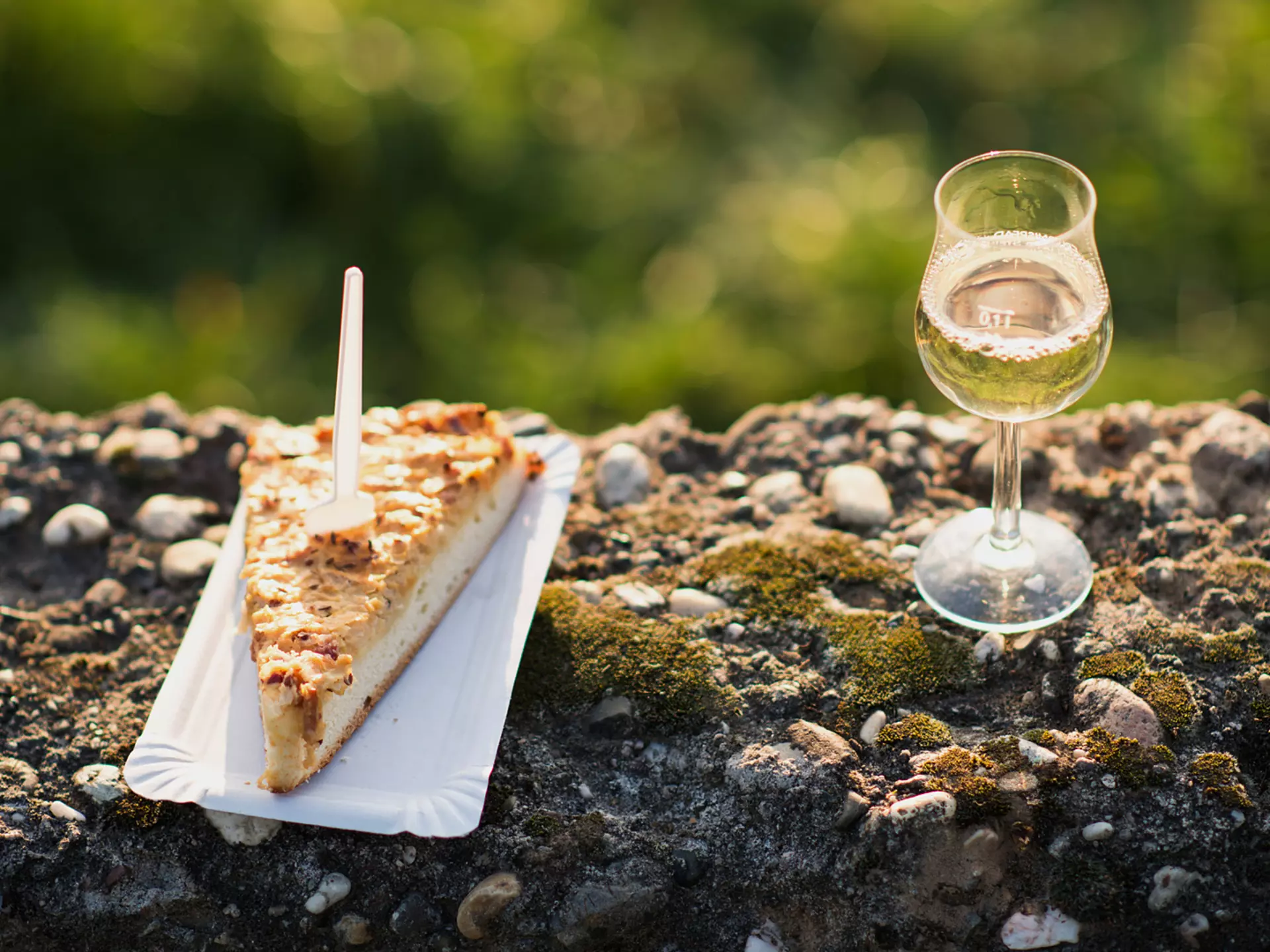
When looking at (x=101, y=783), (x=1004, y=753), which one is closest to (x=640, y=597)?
(x=1004, y=753)

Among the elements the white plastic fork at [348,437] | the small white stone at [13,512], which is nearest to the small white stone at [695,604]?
the white plastic fork at [348,437]

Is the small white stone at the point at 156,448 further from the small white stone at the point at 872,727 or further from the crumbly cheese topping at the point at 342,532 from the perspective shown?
the small white stone at the point at 872,727

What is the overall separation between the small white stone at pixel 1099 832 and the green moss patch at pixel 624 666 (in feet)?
1.92

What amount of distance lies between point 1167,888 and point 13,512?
2.27 m

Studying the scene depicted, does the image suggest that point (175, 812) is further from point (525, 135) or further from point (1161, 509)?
point (525, 135)

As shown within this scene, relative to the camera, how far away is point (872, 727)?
6.99ft

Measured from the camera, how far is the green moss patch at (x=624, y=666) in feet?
7.21

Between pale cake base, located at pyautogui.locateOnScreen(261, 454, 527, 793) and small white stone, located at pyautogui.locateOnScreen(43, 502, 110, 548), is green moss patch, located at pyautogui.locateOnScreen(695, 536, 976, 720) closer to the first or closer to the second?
pale cake base, located at pyautogui.locateOnScreen(261, 454, 527, 793)

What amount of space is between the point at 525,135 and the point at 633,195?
48cm

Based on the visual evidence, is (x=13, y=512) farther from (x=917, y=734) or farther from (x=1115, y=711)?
(x=1115, y=711)

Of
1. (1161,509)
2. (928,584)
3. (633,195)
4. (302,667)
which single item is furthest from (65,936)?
(633,195)

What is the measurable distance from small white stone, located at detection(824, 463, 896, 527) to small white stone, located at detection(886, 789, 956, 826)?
71cm

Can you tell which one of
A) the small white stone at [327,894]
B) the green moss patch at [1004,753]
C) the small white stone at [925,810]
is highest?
the green moss patch at [1004,753]

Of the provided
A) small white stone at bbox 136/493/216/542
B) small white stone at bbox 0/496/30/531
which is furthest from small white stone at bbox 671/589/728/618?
small white stone at bbox 0/496/30/531
